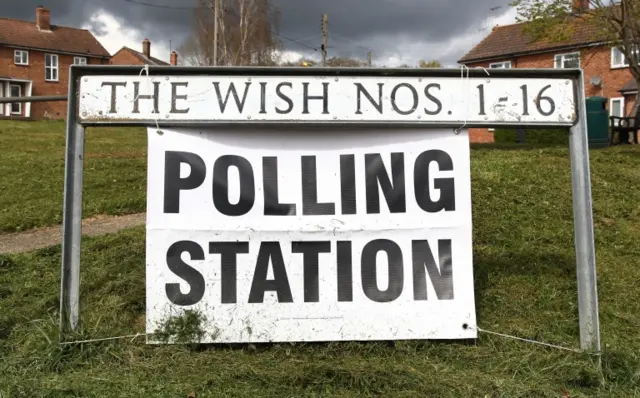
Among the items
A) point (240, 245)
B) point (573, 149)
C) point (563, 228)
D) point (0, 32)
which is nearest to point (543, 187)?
point (563, 228)

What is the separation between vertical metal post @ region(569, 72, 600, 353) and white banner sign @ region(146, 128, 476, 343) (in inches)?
26.0

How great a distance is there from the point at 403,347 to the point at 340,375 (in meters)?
0.54

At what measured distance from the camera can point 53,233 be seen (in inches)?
275

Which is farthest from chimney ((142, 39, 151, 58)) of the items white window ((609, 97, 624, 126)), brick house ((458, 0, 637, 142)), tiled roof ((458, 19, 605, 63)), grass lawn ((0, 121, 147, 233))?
grass lawn ((0, 121, 147, 233))

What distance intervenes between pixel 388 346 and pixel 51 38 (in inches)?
1907

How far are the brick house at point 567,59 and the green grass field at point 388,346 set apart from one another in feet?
75.3

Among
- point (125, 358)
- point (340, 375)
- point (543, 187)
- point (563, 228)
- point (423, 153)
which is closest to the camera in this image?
point (340, 375)

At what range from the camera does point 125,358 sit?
3.44 m

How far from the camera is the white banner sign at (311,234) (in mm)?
3609

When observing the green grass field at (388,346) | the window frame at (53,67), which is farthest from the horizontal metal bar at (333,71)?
the window frame at (53,67)

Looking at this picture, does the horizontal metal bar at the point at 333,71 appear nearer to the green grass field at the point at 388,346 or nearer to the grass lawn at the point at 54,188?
the green grass field at the point at 388,346

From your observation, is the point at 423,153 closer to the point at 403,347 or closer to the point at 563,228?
the point at 403,347

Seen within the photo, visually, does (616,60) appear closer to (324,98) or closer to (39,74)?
(324,98)

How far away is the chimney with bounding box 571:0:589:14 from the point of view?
16156mm
